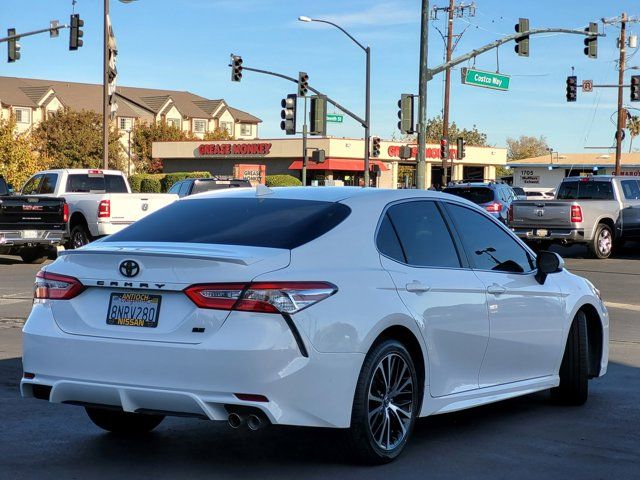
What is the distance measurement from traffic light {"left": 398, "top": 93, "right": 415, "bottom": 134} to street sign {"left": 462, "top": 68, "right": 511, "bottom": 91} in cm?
668

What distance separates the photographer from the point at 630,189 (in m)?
28.4

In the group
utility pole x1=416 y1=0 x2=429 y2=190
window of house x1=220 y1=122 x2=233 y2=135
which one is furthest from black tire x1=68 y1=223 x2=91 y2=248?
window of house x1=220 y1=122 x2=233 y2=135

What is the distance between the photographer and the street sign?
4050cm

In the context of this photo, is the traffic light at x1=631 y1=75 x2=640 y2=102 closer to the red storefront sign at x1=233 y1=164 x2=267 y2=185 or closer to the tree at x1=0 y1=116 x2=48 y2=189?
the red storefront sign at x1=233 y1=164 x2=267 y2=185

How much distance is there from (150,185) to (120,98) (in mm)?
41209

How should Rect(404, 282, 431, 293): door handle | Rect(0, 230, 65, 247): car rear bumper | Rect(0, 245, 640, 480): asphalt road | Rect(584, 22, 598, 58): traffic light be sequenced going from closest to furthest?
Rect(0, 245, 640, 480): asphalt road → Rect(404, 282, 431, 293): door handle → Rect(0, 230, 65, 247): car rear bumper → Rect(584, 22, 598, 58): traffic light

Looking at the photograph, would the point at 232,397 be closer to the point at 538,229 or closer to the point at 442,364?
the point at 442,364

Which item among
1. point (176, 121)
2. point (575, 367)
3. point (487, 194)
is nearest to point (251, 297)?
point (575, 367)

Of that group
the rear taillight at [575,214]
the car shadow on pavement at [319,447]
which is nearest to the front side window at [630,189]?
the rear taillight at [575,214]

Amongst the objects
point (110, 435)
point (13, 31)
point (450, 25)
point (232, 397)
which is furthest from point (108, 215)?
point (450, 25)

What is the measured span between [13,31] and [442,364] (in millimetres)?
34754

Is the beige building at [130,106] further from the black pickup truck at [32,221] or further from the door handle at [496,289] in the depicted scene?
the door handle at [496,289]

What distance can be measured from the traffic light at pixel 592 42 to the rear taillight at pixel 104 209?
19.7 metres

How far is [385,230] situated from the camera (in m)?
6.51
